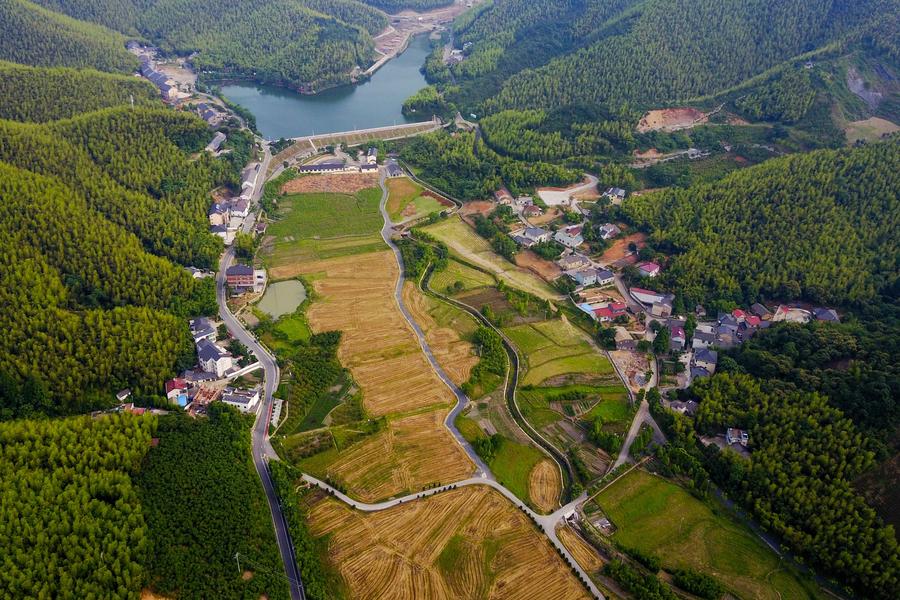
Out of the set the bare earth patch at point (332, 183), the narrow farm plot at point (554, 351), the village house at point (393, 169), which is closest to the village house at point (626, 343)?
the narrow farm plot at point (554, 351)

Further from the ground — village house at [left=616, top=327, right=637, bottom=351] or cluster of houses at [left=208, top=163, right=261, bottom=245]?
cluster of houses at [left=208, top=163, right=261, bottom=245]

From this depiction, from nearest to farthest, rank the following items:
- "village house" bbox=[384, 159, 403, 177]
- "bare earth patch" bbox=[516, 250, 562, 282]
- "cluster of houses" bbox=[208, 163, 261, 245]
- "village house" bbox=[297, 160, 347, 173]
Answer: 1. "bare earth patch" bbox=[516, 250, 562, 282]
2. "cluster of houses" bbox=[208, 163, 261, 245]
3. "village house" bbox=[297, 160, 347, 173]
4. "village house" bbox=[384, 159, 403, 177]

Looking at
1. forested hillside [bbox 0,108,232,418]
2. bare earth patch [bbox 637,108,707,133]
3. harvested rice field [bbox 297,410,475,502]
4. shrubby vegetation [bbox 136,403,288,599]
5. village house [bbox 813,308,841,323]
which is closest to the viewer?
shrubby vegetation [bbox 136,403,288,599]

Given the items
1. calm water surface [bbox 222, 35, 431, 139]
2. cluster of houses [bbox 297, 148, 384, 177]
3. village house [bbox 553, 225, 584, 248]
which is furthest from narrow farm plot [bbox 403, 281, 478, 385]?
calm water surface [bbox 222, 35, 431, 139]

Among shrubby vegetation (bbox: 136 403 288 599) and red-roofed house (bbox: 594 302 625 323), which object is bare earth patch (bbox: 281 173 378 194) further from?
shrubby vegetation (bbox: 136 403 288 599)

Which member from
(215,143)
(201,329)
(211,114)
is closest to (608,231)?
(201,329)

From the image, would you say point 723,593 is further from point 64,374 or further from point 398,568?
point 64,374

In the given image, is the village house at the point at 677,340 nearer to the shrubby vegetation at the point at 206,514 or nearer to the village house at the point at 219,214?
the shrubby vegetation at the point at 206,514
